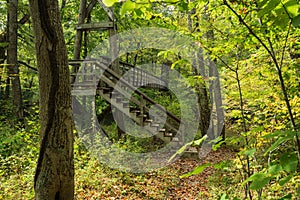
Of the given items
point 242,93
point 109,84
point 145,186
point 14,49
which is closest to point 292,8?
point 242,93

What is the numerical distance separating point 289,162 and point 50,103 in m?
2.06

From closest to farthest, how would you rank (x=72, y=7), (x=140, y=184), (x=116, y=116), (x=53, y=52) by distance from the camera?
(x=53, y=52), (x=140, y=184), (x=116, y=116), (x=72, y=7)

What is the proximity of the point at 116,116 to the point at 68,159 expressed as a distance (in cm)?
689

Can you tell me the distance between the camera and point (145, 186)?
19.9 ft

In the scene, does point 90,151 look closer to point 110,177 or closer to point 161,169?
point 110,177

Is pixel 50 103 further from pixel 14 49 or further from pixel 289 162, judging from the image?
pixel 14 49

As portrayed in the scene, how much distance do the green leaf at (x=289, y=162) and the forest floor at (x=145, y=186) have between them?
475 cm

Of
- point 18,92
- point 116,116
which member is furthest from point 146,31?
point 18,92

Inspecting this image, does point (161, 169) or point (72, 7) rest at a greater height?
point (72, 7)

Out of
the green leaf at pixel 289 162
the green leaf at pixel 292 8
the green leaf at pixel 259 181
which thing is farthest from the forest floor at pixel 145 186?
the green leaf at pixel 292 8

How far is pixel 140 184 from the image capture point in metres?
6.14

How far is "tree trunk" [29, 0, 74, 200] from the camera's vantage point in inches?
92.7

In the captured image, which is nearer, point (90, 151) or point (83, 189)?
point (83, 189)

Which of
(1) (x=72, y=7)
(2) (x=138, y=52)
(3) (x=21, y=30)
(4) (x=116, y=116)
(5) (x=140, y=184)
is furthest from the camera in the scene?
(2) (x=138, y=52)
